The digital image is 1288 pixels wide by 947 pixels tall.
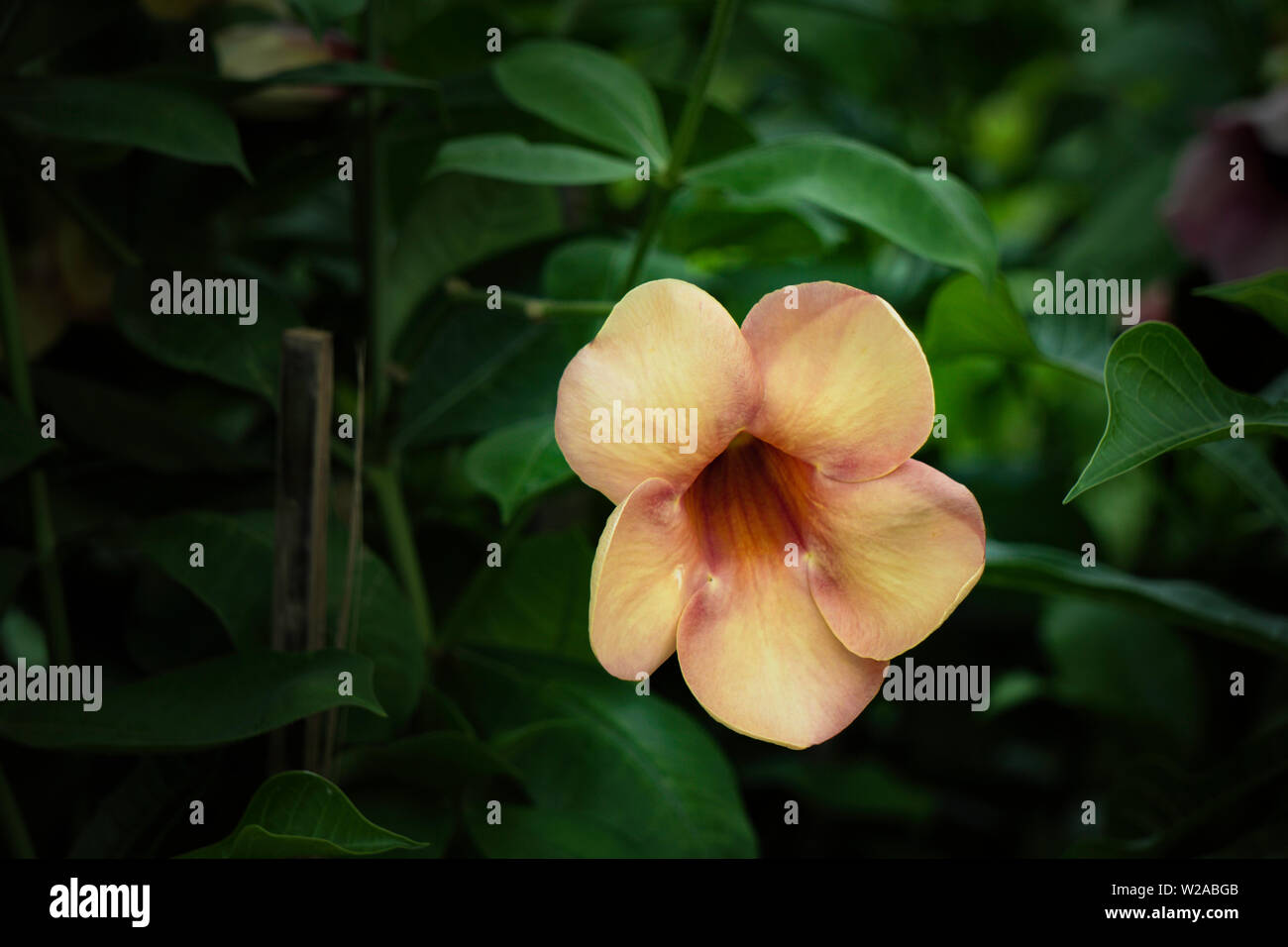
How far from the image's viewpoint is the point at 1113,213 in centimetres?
112

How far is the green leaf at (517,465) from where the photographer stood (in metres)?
0.52

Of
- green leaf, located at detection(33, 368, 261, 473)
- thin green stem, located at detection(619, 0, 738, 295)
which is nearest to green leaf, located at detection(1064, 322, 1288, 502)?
thin green stem, located at detection(619, 0, 738, 295)

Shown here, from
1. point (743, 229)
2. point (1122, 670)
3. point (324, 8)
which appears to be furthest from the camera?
point (1122, 670)

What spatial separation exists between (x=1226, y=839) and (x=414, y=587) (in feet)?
1.73

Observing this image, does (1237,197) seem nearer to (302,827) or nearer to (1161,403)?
(1161,403)

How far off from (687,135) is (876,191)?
0.37ft

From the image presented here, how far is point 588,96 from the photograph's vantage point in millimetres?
623

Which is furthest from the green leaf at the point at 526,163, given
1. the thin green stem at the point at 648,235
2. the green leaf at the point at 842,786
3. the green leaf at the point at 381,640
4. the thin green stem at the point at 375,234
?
the green leaf at the point at 842,786

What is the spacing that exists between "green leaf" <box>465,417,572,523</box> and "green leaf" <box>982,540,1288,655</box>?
10.9 inches

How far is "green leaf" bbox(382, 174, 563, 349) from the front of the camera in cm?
70

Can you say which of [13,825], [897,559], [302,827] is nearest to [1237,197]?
[897,559]
